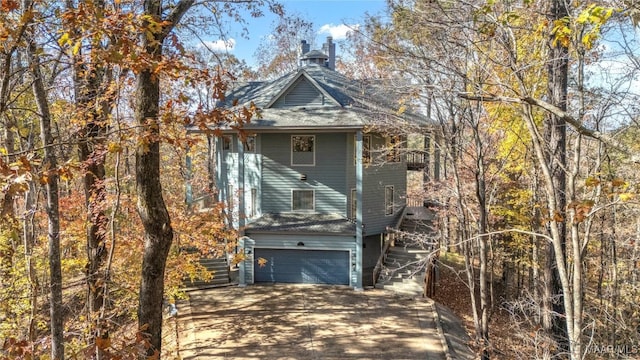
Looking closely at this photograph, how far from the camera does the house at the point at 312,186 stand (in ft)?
56.7

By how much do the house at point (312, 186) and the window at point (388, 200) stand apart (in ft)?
0.17

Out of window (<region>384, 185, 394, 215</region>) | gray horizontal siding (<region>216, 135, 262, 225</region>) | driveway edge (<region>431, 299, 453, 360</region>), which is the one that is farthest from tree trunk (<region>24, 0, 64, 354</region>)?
window (<region>384, 185, 394, 215</region>)

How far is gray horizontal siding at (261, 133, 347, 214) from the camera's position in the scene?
18.3 metres

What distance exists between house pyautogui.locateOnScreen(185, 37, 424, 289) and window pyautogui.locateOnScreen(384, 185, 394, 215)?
0.17 ft

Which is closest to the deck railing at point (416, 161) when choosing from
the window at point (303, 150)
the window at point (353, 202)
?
the window at point (353, 202)

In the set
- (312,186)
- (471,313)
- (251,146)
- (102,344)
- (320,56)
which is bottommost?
(471,313)

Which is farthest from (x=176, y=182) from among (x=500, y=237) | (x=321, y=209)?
(x=500, y=237)

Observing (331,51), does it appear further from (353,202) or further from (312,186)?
(353,202)

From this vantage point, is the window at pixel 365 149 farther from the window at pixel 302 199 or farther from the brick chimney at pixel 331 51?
the brick chimney at pixel 331 51

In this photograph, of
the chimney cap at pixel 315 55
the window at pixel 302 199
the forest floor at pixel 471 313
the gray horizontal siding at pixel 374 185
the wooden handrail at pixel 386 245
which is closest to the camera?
the forest floor at pixel 471 313

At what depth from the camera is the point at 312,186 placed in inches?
730

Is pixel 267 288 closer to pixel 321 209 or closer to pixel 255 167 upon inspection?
pixel 321 209

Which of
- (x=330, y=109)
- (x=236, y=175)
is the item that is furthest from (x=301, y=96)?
(x=236, y=175)

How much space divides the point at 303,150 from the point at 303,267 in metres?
5.48
